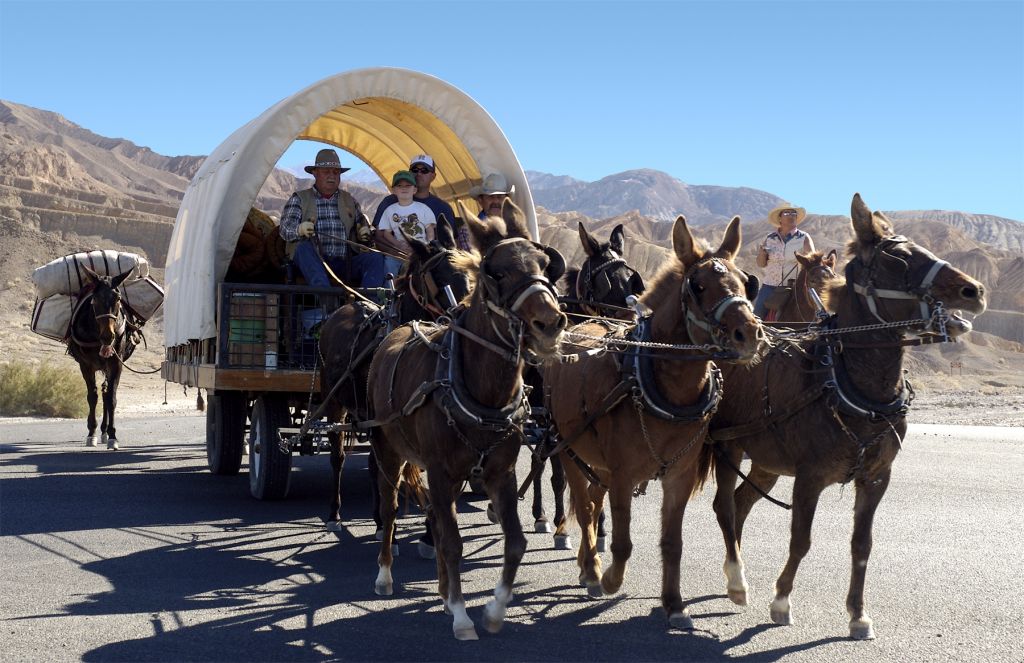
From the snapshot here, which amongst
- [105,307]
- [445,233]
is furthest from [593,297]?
[105,307]

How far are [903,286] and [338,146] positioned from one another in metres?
8.65

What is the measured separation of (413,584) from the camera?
6.73 meters

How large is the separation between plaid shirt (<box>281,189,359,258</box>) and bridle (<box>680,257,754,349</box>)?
5171mm

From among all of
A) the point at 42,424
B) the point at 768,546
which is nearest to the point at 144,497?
the point at 768,546

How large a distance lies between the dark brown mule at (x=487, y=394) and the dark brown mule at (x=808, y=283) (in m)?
2.34

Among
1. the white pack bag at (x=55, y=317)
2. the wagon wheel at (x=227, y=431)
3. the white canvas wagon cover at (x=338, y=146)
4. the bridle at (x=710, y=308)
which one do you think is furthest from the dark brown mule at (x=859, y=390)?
the white pack bag at (x=55, y=317)

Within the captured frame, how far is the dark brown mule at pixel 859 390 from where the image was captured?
557 cm

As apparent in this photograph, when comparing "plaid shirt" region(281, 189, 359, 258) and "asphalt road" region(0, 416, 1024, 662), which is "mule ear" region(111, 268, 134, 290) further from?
"plaid shirt" region(281, 189, 359, 258)

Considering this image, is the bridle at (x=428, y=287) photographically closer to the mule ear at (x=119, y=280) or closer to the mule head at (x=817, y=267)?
the mule head at (x=817, y=267)

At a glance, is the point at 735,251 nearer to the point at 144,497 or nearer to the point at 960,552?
the point at 960,552

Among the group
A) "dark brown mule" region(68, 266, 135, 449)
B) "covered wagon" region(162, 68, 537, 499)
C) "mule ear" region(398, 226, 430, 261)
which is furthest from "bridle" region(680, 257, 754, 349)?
"dark brown mule" region(68, 266, 135, 449)

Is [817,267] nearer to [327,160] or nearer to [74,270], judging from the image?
[327,160]

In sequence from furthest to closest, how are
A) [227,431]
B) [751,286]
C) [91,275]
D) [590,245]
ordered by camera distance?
1. [91,275]
2. [227,431]
3. [590,245]
4. [751,286]

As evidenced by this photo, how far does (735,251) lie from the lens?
5762mm
